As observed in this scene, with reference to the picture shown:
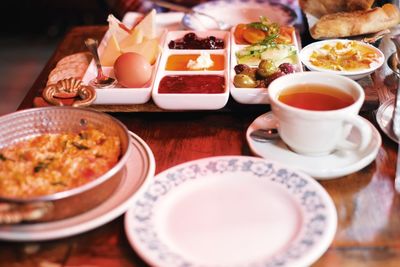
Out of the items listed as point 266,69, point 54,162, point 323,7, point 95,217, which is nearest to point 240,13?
point 323,7

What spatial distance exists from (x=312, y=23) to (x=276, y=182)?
3.68 ft

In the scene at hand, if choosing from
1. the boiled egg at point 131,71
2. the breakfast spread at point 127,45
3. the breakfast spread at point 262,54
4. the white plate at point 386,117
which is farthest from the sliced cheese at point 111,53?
the white plate at point 386,117

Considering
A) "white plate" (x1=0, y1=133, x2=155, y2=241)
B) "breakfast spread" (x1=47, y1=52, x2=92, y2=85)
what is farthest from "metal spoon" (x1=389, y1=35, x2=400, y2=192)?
"breakfast spread" (x1=47, y1=52, x2=92, y2=85)

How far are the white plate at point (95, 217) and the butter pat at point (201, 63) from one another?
560mm

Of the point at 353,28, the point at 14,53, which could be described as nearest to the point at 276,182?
the point at 353,28

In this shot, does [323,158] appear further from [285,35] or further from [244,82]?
[285,35]

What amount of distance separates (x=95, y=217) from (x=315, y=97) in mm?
660

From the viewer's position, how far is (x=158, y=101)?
1.47 meters

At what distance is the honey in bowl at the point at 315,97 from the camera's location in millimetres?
1296

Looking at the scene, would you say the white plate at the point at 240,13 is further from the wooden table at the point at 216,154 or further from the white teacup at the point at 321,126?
the white teacup at the point at 321,126

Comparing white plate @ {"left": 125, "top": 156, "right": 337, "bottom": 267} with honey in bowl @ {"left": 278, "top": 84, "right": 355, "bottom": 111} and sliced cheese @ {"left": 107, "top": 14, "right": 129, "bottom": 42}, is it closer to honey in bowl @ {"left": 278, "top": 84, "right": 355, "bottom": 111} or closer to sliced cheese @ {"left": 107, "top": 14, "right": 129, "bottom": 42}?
honey in bowl @ {"left": 278, "top": 84, "right": 355, "bottom": 111}

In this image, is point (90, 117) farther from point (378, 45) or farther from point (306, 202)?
point (378, 45)

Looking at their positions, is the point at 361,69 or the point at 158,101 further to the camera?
the point at 361,69

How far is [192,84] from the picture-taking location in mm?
1570
